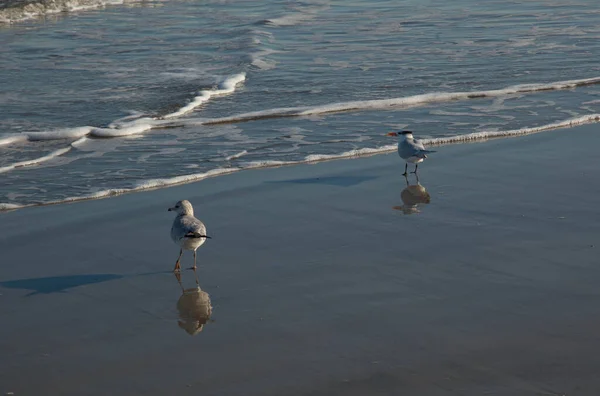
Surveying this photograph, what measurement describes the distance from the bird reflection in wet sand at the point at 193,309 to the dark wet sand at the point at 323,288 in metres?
0.07

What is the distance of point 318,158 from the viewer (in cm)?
1002

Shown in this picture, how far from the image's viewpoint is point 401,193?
8.70 m

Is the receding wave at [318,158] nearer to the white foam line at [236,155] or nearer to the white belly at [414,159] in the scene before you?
the white foam line at [236,155]

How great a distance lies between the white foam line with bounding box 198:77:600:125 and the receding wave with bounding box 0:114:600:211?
182 centimetres

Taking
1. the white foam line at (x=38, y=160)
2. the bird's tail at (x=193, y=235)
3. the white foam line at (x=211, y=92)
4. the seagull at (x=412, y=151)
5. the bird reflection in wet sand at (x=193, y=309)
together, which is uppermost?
the bird's tail at (x=193, y=235)

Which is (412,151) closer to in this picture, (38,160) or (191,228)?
(191,228)

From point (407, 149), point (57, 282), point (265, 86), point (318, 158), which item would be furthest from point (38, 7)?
point (57, 282)

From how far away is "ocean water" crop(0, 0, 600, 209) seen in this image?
10.2 metres

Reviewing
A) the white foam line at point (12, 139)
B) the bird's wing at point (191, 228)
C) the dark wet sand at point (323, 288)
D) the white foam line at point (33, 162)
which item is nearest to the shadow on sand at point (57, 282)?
the dark wet sand at point (323, 288)

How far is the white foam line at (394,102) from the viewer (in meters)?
12.0

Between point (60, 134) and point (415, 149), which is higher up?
point (415, 149)

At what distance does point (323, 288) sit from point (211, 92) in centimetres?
762

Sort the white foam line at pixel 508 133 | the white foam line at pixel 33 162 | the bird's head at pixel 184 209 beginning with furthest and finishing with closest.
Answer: the white foam line at pixel 508 133, the white foam line at pixel 33 162, the bird's head at pixel 184 209

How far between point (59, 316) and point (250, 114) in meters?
6.29
